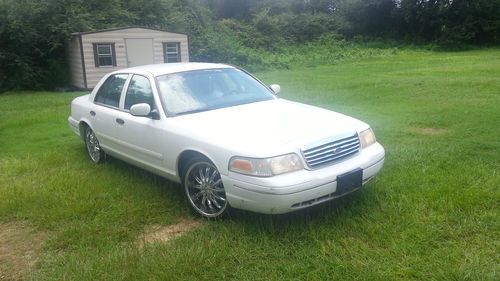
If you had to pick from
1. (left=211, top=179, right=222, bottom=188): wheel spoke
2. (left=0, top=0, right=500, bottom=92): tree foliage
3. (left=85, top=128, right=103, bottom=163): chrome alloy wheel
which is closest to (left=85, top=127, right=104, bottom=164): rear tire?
(left=85, top=128, right=103, bottom=163): chrome alloy wheel

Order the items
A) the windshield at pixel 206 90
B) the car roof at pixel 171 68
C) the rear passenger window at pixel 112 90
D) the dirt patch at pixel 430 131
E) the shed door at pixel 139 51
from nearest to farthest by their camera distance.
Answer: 1. the windshield at pixel 206 90
2. the car roof at pixel 171 68
3. the rear passenger window at pixel 112 90
4. the dirt patch at pixel 430 131
5. the shed door at pixel 139 51

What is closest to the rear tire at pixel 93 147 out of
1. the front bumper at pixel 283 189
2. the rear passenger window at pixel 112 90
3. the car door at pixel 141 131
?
the rear passenger window at pixel 112 90

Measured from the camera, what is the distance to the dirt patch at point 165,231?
13.3 ft

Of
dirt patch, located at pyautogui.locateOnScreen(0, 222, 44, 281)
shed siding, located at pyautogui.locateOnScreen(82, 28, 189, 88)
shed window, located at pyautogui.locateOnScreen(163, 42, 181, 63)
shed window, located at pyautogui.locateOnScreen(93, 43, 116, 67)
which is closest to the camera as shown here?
dirt patch, located at pyautogui.locateOnScreen(0, 222, 44, 281)

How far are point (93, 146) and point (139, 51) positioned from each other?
13.9 meters

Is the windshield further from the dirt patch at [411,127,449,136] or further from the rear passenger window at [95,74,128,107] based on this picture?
the dirt patch at [411,127,449,136]

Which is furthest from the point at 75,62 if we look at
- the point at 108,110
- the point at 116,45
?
the point at 108,110

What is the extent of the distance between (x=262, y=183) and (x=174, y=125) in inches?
50.0

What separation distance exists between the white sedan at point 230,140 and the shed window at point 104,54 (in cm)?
1396

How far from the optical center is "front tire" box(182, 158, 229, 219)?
4238 mm

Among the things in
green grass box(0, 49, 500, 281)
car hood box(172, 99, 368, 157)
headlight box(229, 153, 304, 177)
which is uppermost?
car hood box(172, 99, 368, 157)

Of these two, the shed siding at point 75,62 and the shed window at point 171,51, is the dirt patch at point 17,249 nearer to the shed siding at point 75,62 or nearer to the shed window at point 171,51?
the shed siding at point 75,62

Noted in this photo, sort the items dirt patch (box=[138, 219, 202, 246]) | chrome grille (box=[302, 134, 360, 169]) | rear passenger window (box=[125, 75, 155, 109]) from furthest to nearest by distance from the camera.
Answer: rear passenger window (box=[125, 75, 155, 109]), dirt patch (box=[138, 219, 202, 246]), chrome grille (box=[302, 134, 360, 169])

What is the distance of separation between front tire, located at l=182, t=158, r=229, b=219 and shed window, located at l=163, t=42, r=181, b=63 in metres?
16.5
